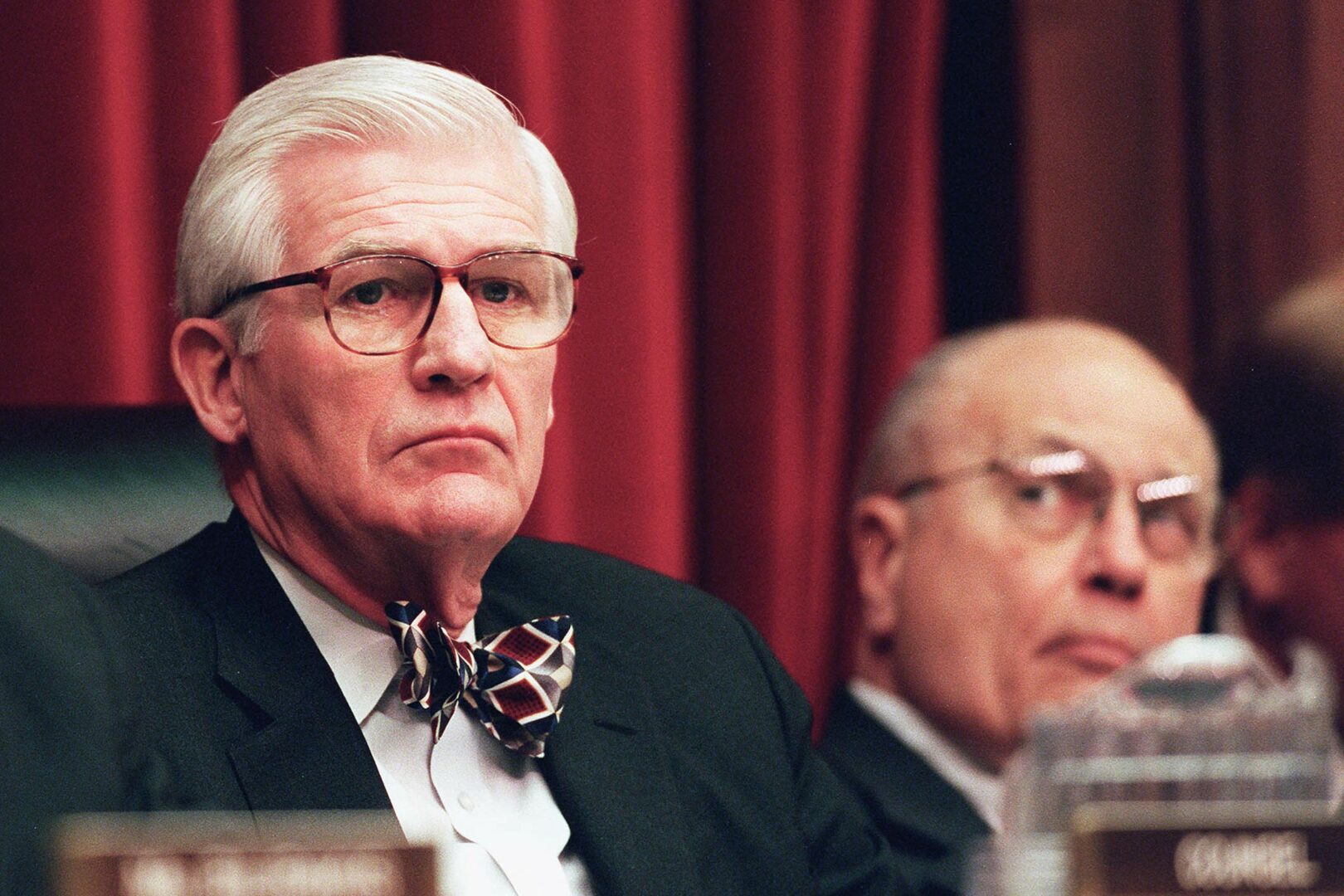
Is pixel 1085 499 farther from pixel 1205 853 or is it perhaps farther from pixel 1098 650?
pixel 1205 853

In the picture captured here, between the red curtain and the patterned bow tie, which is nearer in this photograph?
the patterned bow tie

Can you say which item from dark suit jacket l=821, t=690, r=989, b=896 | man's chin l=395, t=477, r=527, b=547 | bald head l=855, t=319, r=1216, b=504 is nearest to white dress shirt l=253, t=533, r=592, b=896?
man's chin l=395, t=477, r=527, b=547

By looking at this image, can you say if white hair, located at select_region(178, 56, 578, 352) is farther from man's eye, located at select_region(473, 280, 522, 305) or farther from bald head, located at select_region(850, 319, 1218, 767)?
bald head, located at select_region(850, 319, 1218, 767)

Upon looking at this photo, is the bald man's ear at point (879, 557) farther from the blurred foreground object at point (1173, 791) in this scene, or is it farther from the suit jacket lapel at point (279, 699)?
the blurred foreground object at point (1173, 791)

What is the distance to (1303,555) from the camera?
1.62 m

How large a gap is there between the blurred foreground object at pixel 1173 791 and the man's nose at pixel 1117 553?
1.90 ft

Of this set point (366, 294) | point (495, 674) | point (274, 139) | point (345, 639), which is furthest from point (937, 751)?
point (274, 139)

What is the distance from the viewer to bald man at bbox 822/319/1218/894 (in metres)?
1.48

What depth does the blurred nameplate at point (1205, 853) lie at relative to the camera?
2.43ft

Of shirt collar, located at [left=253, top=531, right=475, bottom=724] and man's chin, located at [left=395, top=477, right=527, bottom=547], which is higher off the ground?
man's chin, located at [left=395, top=477, right=527, bottom=547]

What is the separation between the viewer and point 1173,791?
0.79m

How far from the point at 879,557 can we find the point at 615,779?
38 centimetres

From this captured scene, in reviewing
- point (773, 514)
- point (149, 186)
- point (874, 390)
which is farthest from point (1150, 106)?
point (149, 186)

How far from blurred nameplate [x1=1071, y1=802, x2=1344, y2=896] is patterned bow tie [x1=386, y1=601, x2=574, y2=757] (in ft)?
2.13
